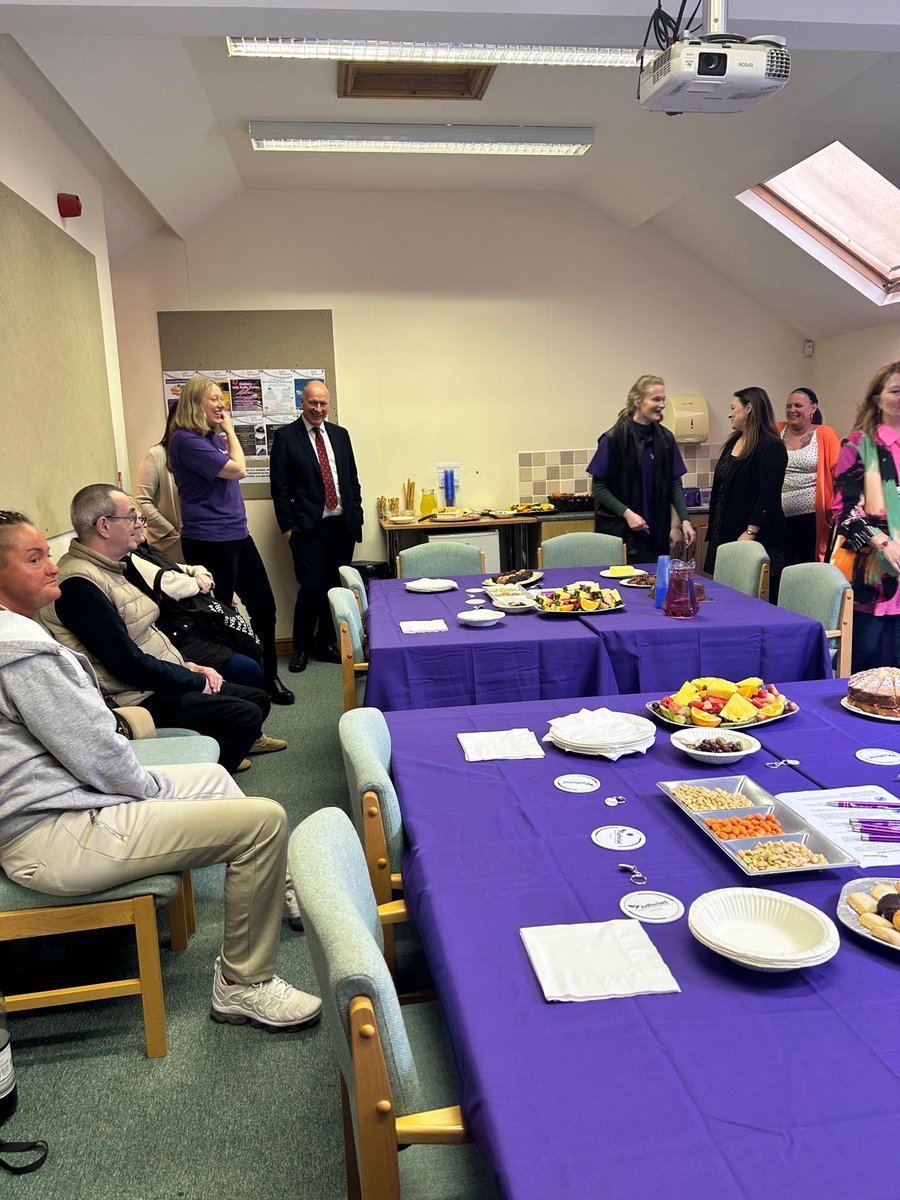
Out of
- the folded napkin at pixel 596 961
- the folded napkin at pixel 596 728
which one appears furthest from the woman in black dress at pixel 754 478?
the folded napkin at pixel 596 961

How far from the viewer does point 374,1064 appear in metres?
1.03

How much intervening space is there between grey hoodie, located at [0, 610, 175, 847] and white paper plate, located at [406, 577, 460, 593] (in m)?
2.02

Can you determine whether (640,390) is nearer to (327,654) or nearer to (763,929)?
(327,654)

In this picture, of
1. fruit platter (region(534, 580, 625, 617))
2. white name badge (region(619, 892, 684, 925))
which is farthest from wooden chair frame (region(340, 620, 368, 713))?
white name badge (region(619, 892, 684, 925))

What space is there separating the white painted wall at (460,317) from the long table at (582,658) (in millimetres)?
3344

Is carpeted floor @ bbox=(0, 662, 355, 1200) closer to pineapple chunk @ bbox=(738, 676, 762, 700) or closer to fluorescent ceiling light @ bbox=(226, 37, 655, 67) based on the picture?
pineapple chunk @ bbox=(738, 676, 762, 700)

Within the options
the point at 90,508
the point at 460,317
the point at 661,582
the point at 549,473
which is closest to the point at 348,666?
the point at 90,508

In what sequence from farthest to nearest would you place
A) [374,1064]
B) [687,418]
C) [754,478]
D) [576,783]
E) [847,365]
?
1. [687,418]
2. [847,365]
3. [754,478]
4. [576,783]
5. [374,1064]

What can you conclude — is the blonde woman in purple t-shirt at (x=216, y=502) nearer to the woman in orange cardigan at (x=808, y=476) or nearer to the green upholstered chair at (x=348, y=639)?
the green upholstered chair at (x=348, y=639)

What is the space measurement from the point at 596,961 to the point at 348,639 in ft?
7.16

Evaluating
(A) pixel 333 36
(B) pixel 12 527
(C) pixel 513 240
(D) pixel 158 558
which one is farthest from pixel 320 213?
(B) pixel 12 527

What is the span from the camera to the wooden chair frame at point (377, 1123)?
3.35ft

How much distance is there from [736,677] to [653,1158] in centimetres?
228

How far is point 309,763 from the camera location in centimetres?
387
